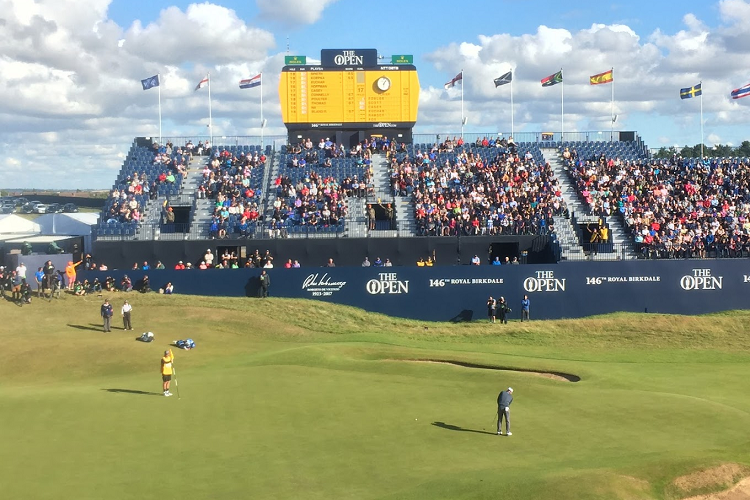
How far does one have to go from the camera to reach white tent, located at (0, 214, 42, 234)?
197 ft

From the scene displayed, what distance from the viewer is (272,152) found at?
58.2 metres

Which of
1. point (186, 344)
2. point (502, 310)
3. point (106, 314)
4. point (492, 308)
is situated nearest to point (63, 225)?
point (106, 314)

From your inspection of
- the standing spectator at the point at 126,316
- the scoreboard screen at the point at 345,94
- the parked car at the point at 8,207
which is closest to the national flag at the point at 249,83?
the scoreboard screen at the point at 345,94

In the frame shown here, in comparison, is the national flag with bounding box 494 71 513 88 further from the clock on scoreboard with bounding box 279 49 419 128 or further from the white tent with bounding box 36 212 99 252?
the white tent with bounding box 36 212 99 252

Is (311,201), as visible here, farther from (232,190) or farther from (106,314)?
(106,314)

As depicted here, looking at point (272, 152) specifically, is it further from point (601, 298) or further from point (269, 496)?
point (269, 496)

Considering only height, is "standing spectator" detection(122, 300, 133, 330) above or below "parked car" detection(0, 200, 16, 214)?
below

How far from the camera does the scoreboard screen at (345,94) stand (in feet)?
187

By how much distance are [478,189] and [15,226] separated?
118 ft

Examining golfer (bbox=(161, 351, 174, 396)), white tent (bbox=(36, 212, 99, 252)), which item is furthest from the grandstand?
golfer (bbox=(161, 351, 174, 396))

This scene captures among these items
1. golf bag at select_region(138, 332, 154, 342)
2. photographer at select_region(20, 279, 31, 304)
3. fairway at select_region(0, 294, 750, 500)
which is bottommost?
fairway at select_region(0, 294, 750, 500)

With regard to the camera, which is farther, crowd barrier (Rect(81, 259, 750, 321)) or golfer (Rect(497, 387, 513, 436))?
crowd barrier (Rect(81, 259, 750, 321))

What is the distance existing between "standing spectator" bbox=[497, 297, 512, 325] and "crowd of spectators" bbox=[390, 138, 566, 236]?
6.28 m

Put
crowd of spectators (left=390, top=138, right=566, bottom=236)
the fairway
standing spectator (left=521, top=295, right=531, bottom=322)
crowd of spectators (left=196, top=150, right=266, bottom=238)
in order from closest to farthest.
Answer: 1. the fairway
2. standing spectator (left=521, top=295, right=531, bottom=322)
3. crowd of spectators (left=196, top=150, right=266, bottom=238)
4. crowd of spectators (left=390, top=138, right=566, bottom=236)
